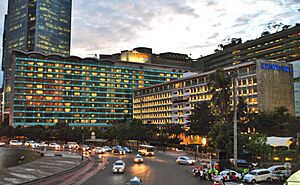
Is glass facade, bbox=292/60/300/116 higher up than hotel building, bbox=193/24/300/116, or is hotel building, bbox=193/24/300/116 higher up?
hotel building, bbox=193/24/300/116

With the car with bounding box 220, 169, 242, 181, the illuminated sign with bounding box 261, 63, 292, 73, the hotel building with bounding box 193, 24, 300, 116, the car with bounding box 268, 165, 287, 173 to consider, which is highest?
the hotel building with bounding box 193, 24, 300, 116

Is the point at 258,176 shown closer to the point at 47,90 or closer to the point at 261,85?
the point at 261,85

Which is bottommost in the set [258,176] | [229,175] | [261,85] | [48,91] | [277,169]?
[229,175]

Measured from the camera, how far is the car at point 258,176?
3638cm

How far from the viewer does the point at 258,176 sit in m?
36.6

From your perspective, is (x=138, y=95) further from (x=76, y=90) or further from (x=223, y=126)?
(x=223, y=126)

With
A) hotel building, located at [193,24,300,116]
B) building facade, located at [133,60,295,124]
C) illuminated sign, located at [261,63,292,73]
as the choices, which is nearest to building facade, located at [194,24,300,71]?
hotel building, located at [193,24,300,116]

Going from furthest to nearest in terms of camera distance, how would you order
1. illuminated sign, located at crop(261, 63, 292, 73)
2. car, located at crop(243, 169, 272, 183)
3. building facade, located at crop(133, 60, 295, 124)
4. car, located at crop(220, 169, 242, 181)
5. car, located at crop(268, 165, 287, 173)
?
illuminated sign, located at crop(261, 63, 292, 73) < building facade, located at crop(133, 60, 295, 124) < car, located at crop(268, 165, 287, 173) < car, located at crop(220, 169, 242, 181) < car, located at crop(243, 169, 272, 183)

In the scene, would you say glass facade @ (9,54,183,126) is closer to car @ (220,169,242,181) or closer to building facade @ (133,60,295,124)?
building facade @ (133,60,295,124)

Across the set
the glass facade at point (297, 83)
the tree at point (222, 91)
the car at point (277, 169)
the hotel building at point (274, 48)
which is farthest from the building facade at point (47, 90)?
the car at point (277, 169)

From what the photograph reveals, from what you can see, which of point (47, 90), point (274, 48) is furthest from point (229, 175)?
point (47, 90)

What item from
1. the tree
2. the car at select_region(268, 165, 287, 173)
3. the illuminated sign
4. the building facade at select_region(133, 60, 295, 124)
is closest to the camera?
the car at select_region(268, 165, 287, 173)

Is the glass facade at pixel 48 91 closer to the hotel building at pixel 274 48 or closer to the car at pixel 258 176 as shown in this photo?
the hotel building at pixel 274 48

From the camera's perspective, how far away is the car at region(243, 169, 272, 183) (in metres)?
36.4
